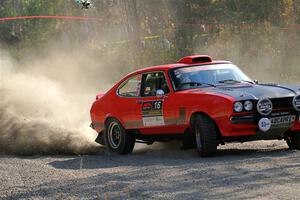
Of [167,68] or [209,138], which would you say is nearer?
[209,138]

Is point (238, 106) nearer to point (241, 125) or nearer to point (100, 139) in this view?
point (241, 125)

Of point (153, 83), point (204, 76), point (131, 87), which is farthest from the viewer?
point (131, 87)

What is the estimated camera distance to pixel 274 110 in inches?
396

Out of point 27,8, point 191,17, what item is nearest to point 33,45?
point 27,8

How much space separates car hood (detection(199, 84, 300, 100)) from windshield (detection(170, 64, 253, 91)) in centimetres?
36

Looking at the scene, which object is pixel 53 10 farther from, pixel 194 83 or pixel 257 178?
pixel 257 178

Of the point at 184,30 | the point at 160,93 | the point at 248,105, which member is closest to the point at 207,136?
the point at 248,105

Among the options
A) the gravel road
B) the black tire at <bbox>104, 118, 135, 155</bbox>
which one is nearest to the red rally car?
the black tire at <bbox>104, 118, 135, 155</bbox>

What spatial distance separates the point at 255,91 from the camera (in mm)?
10250

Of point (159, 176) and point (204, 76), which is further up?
point (204, 76)

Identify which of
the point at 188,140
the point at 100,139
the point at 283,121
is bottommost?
the point at 100,139

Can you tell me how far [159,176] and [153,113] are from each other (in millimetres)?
2958

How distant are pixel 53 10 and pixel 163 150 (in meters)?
47.3

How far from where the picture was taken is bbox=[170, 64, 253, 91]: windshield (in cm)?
1112
